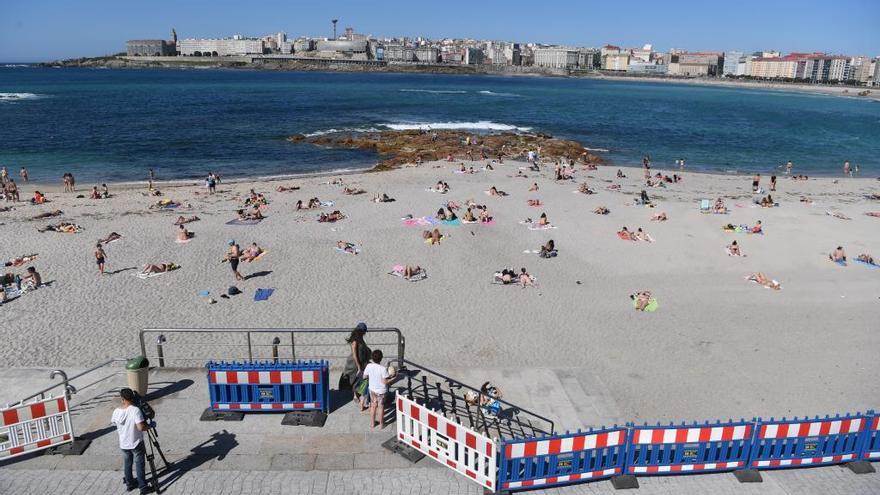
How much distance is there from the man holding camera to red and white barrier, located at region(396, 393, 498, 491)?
3670 mm

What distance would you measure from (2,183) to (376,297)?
25374 mm

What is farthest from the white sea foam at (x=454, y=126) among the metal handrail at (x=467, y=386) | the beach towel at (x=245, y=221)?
the metal handrail at (x=467, y=386)

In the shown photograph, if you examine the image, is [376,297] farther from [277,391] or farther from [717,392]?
[717,392]

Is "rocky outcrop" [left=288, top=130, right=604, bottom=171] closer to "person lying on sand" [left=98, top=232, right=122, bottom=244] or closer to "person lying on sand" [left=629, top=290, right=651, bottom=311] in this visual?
"person lying on sand" [left=98, top=232, right=122, bottom=244]

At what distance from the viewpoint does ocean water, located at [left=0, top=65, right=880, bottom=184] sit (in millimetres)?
42750

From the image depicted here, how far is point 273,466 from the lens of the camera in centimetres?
860

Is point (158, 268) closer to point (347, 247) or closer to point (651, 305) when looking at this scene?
point (347, 247)

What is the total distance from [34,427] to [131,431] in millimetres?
2110

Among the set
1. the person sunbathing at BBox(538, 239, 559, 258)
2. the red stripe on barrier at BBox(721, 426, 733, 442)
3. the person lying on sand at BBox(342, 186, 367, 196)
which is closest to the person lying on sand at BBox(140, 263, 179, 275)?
the person lying on sand at BBox(342, 186, 367, 196)

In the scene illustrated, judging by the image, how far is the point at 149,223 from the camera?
935 inches

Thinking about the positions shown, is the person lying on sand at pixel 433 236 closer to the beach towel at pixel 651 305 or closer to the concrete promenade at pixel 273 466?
the beach towel at pixel 651 305

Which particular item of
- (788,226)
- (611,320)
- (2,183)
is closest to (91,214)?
(2,183)

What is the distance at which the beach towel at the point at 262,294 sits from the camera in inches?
653

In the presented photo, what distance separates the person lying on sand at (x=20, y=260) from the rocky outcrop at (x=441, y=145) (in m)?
24.0
